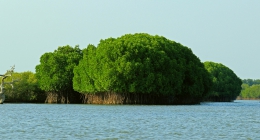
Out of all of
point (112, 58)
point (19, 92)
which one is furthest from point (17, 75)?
point (112, 58)

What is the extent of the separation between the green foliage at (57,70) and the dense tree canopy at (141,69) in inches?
209

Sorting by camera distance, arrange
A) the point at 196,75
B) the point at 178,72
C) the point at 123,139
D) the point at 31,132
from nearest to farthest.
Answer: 1. the point at 123,139
2. the point at 31,132
3. the point at 178,72
4. the point at 196,75

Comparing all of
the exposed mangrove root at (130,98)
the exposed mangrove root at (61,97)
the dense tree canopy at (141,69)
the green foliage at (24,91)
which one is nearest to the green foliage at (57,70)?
the exposed mangrove root at (61,97)

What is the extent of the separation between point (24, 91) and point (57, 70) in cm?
682

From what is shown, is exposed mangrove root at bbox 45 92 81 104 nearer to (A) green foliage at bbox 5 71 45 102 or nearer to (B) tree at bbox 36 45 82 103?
(B) tree at bbox 36 45 82 103

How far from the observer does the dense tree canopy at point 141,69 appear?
78.4 metres

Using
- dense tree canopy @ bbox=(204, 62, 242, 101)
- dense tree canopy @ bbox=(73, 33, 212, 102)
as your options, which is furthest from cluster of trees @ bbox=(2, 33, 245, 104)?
dense tree canopy @ bbox=(204, 62, 242, 101)

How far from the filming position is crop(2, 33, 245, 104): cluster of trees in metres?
78.7

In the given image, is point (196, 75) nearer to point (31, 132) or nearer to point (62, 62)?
point (62, 62)

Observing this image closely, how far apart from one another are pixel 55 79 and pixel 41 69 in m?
6.36

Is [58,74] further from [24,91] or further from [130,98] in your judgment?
[130,98]

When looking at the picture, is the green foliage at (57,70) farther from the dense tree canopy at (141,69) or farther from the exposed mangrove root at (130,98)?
the exposed mangrove root at (130,98)

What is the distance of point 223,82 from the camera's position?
135m

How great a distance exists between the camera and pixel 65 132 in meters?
32.4
